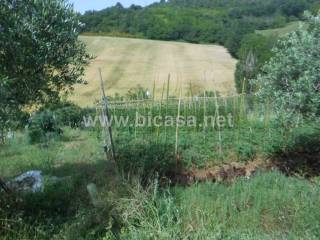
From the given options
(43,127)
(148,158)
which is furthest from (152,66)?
(148,158)

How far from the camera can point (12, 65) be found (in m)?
4.92

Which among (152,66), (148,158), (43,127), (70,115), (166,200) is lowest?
(152,66)

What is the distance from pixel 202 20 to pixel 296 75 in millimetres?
44507

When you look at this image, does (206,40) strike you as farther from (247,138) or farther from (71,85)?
(71,85)

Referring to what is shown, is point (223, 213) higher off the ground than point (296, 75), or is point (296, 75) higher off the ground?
point (296, 75)

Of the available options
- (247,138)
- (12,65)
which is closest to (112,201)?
(12,65)

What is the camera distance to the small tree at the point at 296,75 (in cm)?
696

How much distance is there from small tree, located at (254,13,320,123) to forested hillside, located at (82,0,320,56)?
119ft

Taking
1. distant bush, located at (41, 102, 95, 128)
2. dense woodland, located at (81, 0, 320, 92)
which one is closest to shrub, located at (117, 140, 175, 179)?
distant bush, located at (41, 102, 95, 128)

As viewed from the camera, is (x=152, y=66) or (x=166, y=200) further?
(x=152, y=66)

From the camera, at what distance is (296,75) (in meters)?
7.42

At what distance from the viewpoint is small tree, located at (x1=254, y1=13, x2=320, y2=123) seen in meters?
6.96

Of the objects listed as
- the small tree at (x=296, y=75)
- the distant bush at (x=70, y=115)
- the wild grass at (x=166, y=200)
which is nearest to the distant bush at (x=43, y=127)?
the distant bush at (x=70, y=115)

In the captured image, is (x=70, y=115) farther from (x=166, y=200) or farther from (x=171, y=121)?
(x=166, y=200)
